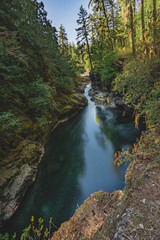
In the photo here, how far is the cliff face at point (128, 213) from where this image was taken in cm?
148

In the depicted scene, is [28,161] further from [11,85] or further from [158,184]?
[158,184]

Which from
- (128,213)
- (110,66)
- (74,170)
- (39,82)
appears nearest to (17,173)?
(74,170)

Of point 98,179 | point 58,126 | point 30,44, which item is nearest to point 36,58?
point 30,44

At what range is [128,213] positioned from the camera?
174 cm

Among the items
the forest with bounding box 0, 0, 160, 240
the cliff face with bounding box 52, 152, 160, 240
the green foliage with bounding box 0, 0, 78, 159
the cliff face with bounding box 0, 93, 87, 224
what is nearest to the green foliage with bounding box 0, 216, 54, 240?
the forest with bounding box 0, 0, 160, 240

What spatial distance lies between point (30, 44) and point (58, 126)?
786cm

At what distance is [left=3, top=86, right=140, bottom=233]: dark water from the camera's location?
483 centimetres

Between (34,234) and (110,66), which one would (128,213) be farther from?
(110,66)

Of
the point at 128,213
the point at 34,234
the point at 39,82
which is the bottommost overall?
the point at 34,234

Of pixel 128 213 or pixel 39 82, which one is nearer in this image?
pixel 128 213

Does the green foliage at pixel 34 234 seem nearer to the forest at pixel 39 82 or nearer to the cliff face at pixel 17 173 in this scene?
the forest at pixel 39 82

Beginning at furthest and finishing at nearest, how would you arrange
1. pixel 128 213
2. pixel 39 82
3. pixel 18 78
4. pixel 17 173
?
pixel 39 82 < pixel 18 78 < pixel 17 173 < pixel 128 213

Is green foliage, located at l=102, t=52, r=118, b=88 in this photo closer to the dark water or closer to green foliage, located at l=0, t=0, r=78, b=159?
the dark water

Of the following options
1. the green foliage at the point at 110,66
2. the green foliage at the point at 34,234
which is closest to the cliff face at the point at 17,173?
the green foliage at the point at 34,234
